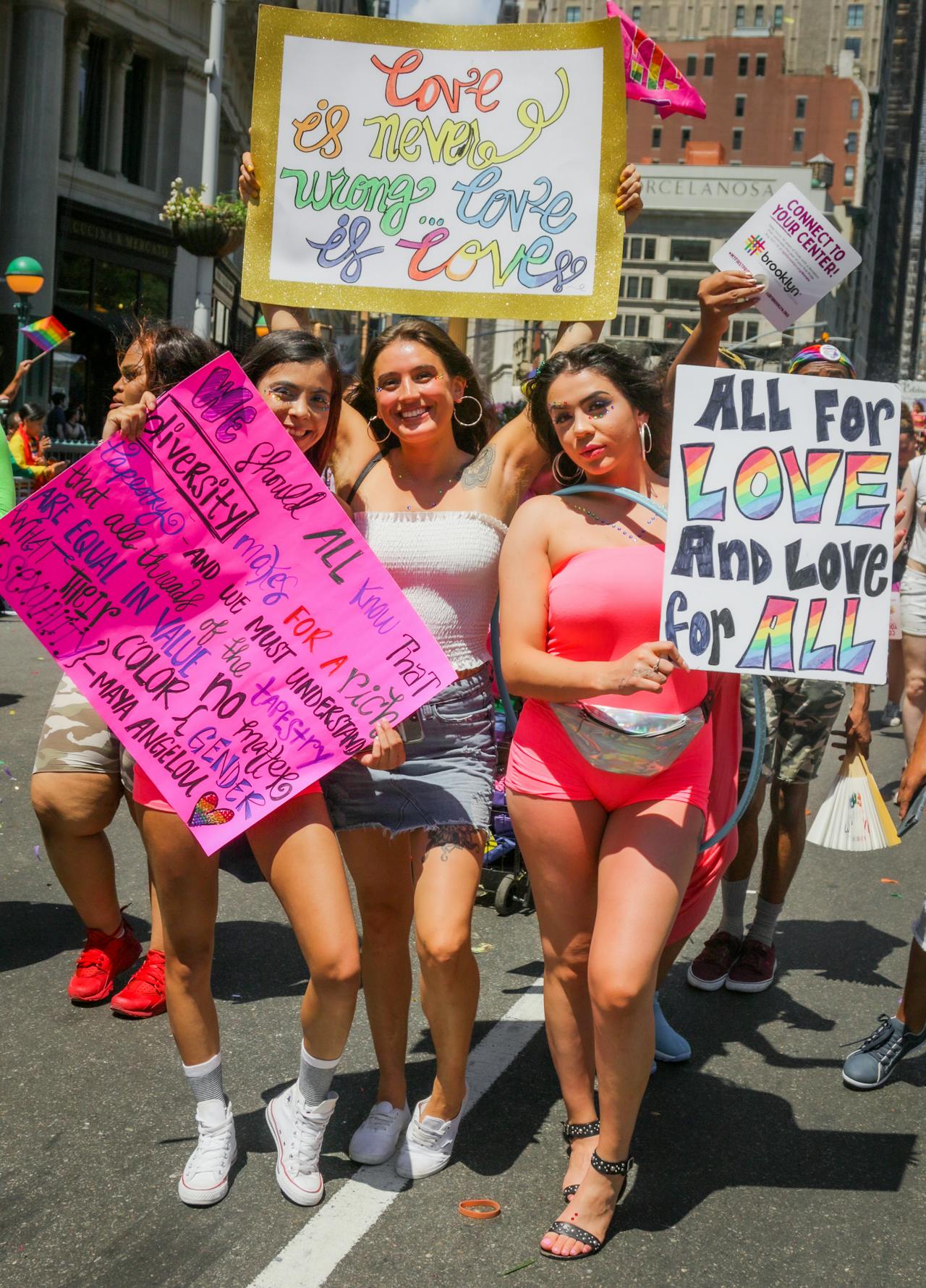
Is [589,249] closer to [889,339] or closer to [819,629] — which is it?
[819,629]

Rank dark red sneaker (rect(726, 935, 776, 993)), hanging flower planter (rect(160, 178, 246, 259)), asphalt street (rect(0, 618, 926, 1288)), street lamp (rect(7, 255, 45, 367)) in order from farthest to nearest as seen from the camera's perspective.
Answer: street lamp (rect(7, 255, 45, 367)), hanging flower planter (rect(160, 178, 246, 259)), dark red sneaker (rect(726, 935, 776, 993)), asphalt street (rect(0, 618, 926, 1288))

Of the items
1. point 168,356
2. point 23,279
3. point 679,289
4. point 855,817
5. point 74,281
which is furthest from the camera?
point 679,289

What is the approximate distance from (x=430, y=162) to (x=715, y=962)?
2852 mm

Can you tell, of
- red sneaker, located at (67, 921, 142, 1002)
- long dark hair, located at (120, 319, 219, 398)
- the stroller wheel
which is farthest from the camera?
the stroller wheel

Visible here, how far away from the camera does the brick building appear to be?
351 feet

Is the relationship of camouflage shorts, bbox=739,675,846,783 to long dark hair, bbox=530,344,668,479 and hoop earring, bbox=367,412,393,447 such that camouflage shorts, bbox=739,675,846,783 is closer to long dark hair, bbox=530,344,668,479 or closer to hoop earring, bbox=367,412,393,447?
long dark hair, bbox=530,344,668,479

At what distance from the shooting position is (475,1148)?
3.59 metres

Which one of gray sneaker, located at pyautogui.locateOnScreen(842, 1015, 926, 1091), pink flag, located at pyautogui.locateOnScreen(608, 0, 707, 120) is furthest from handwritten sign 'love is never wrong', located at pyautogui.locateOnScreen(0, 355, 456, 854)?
pink flag, located at pyautogui.locateOnScreen(608, 0, 707, 120)

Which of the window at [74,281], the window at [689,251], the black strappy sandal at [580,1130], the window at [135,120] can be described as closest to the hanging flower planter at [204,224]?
the window at [74,281]

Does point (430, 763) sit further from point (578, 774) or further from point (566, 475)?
point (566, 475)

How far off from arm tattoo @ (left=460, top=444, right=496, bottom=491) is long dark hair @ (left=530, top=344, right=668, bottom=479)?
134mm

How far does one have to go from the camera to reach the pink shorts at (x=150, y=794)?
3.33 meters

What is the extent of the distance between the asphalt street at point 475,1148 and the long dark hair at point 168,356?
1947 millimetres

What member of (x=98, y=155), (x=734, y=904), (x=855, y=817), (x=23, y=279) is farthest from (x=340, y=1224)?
(x=98, y=155)
